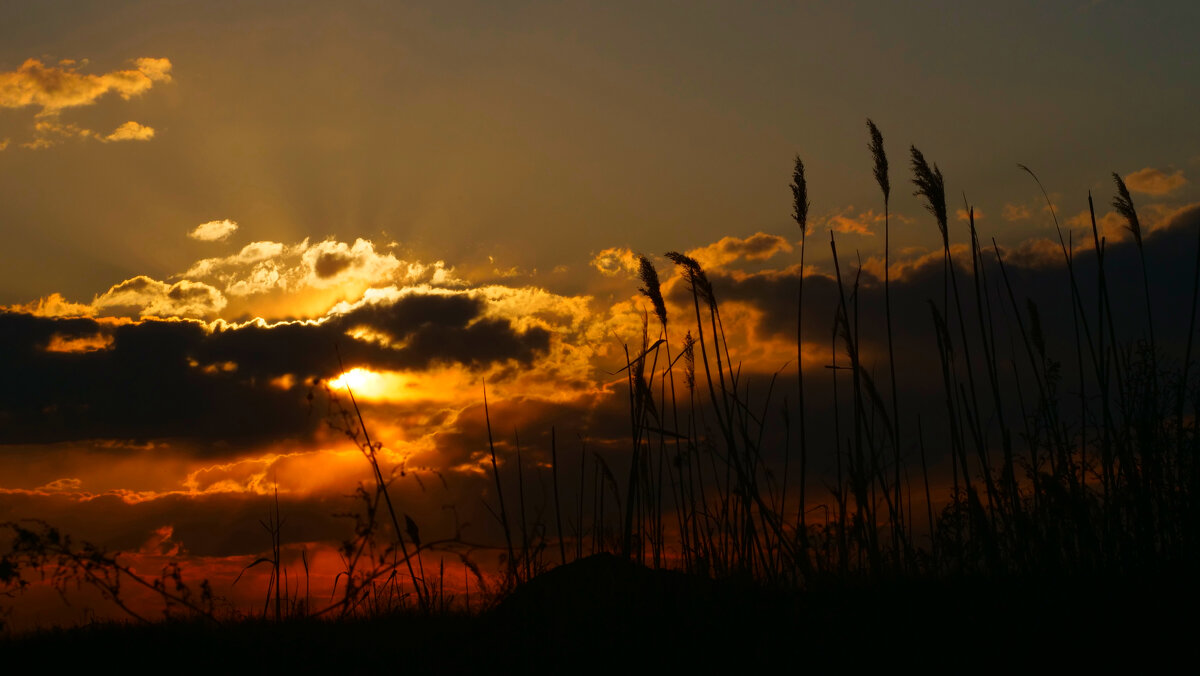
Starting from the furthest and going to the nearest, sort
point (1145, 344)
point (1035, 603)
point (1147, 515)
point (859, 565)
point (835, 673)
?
point (1145, 344), point (859, 565), point (1147, 515), point (1035, 603), point (835, 673)

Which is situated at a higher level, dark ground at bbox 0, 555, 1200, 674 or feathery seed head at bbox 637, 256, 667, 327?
feathery seed head at bbox 637, 256, 667, 327

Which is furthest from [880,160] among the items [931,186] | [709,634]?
[709,634]

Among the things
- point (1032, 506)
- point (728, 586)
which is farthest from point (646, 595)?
point (1032, 506)

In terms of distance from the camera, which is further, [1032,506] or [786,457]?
[786,457]

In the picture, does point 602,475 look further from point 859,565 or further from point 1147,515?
point 1147,515

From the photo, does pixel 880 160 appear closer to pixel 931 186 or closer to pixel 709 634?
Answer: pixel 931 186

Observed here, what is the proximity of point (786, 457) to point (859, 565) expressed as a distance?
870mm

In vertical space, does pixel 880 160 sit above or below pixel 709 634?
above

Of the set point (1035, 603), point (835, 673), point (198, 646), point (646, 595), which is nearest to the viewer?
point (835, 673)

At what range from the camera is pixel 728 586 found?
3172 millimetres

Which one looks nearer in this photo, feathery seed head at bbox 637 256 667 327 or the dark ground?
the dark ground

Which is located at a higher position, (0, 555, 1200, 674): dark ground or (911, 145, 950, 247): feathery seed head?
(911, 145, 950, 247): feathery seed head

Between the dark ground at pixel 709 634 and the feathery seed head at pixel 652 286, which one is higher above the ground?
the feathery seed head at pixel 652 286

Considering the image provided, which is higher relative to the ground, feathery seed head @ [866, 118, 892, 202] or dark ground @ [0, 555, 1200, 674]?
feathery seed head @ [866, 118, 892, 202]
